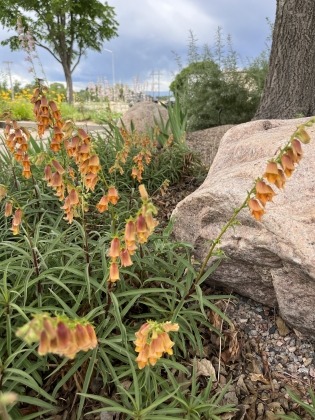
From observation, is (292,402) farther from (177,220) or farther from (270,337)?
(177,220)

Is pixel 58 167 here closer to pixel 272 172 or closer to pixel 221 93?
pixel 272 172

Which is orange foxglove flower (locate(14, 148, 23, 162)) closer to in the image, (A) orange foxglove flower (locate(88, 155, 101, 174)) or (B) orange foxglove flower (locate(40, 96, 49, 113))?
(B) orange foxglove flower (locate(40, 96, 49, 113))

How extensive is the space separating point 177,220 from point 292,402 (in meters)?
1.42

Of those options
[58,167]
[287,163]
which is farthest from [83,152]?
[287,163]

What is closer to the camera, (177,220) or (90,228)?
(177,220)

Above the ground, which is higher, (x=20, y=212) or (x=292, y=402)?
(x=20, y=212)

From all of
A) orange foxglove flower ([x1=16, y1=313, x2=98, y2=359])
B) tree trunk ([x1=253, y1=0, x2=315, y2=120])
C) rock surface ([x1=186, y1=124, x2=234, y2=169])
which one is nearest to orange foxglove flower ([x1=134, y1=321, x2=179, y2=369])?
orange foxglove flower ([x1=16, y1=313, x2=98, y2=359])

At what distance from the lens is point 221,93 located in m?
8.04

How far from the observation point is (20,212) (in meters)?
1.91

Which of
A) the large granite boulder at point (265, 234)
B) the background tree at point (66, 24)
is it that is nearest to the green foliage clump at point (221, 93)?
the large granite boulder at point (265, 234)

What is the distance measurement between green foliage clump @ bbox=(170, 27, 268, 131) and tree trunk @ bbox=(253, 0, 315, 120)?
2.58 meters

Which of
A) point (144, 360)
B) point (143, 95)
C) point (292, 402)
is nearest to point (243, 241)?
point (292, 402)

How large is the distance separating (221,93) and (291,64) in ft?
9.30

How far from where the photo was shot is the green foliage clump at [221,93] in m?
8.14
